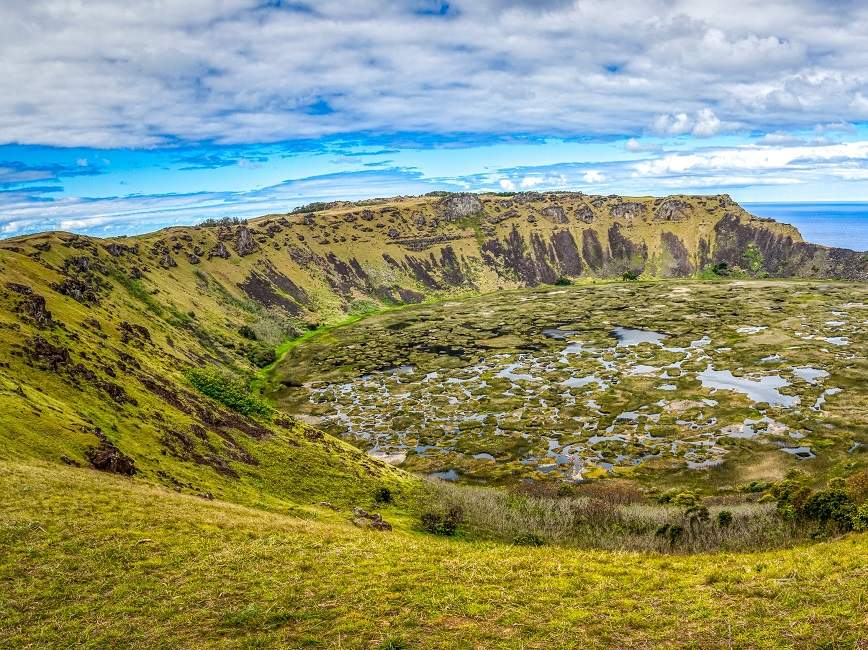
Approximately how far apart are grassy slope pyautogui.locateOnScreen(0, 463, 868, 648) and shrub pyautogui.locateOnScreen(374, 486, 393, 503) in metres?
24.9

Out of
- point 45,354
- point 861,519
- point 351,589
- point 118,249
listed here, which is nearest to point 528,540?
point 861,519

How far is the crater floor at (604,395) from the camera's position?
279ft

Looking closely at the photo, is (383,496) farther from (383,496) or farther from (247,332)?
(247,332)

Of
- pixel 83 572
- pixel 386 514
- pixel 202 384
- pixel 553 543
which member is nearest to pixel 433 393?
pixel 202 384

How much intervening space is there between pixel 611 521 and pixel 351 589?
37.1 meters

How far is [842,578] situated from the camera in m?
29.0

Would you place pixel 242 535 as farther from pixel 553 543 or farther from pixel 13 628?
pixel 553 543

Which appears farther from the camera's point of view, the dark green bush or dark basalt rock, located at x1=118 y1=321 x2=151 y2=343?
dark basalt rock, located at x1=118 y1=321 x2=151 y2=343

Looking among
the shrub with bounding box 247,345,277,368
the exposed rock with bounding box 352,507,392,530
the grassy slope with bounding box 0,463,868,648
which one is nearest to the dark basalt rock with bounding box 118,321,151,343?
the shrub with bounding box 247,345,277,368

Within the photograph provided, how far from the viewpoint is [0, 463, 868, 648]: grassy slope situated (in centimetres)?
2519

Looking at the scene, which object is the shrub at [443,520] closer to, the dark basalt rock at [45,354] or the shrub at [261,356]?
the dark basalt rock at [45,354]

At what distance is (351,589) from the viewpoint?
1175 inches

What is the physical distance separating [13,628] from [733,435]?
308ft

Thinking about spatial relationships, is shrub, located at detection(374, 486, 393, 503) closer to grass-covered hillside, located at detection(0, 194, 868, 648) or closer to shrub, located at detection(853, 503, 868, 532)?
grass-covered hillside, located at detection(0, 194, 868, 648)
